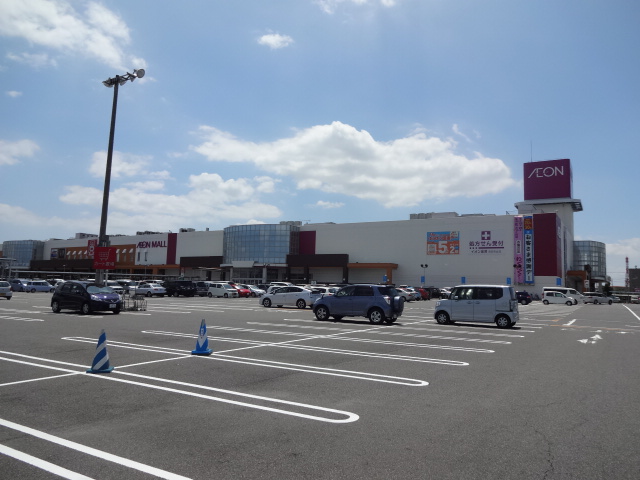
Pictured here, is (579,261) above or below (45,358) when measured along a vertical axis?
above

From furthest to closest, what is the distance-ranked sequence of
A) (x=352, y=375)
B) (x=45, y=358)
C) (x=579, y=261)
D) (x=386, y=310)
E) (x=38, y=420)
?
(x=579, y=261) → (x=386, y=310) → (x=45, y=358) → (x=352, y=375) → (x=38, y=420)

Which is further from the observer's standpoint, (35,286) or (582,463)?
(35,286)

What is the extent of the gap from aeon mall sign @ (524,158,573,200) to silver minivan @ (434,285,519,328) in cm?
7355

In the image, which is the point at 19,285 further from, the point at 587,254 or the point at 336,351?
the point at 587,254

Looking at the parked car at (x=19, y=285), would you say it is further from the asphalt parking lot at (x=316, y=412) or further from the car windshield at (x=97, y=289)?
the asphalt parking lot at (x=316, y=412)

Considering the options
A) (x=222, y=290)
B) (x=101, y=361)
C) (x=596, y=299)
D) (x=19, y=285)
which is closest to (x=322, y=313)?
(x=101, y=361)

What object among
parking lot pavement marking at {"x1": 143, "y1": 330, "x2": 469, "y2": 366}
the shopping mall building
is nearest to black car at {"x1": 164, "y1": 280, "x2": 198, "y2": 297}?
the shopping mall building

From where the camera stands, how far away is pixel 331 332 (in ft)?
53.0

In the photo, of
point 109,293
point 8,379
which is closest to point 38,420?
point 8,379

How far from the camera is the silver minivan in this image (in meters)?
19.2

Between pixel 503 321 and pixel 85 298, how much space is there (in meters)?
18.8

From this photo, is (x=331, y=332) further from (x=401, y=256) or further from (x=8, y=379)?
(x=401, y=256)

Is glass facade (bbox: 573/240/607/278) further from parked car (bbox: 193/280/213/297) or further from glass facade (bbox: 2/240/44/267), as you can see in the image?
glass facade (bbox: 2/240/44/267)

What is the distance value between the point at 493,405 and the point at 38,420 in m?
5.93
